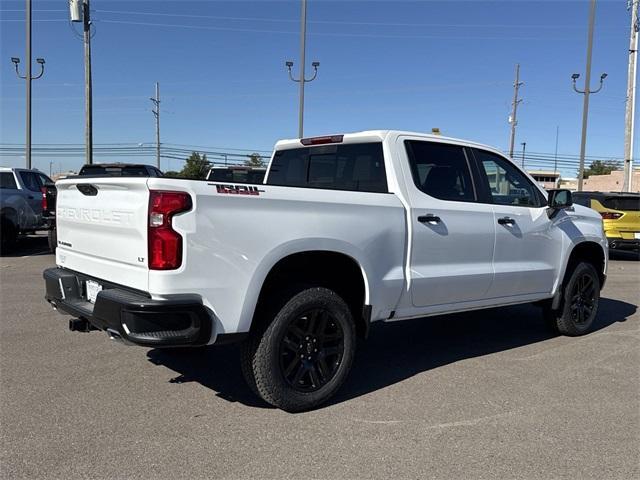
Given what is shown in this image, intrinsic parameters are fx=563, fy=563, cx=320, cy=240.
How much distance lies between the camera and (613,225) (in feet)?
45.6

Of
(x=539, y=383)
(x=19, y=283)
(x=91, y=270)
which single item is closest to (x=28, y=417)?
(x=91, y=270)

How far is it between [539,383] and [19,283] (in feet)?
25.7

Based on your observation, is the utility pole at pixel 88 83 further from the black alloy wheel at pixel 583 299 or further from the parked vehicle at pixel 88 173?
the black alloy wheel at pixel 583 299

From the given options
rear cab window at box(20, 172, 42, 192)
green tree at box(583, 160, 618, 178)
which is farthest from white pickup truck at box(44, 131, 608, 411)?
green tree at box(583, 160, 618, 178)

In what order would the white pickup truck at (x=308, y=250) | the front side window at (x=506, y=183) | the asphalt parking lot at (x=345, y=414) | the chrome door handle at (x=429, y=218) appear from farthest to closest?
the front side window at (x=506, y=183), the chrome door handle at (x=429, y=218), the white pickup truck at (x=308, y=250), the asphalt parking lot at (x=345, y=414)

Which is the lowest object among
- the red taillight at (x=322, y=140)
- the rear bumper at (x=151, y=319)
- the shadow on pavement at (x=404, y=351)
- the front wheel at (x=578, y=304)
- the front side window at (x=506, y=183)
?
the shadow on pavement at (x=404, y=351)

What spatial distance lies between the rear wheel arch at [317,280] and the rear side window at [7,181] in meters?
11.0

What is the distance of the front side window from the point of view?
5387 mm

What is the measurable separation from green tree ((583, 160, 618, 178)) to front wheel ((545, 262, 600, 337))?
118 m

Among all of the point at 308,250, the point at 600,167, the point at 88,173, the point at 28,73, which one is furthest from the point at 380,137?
the point at 600,167

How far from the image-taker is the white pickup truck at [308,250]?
11.0ft

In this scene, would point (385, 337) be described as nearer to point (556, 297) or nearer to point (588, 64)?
point (556, 297)

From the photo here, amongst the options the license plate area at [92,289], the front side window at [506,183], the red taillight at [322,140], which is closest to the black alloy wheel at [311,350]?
the license plate area at [92,289]

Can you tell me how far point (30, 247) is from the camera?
14320mm
